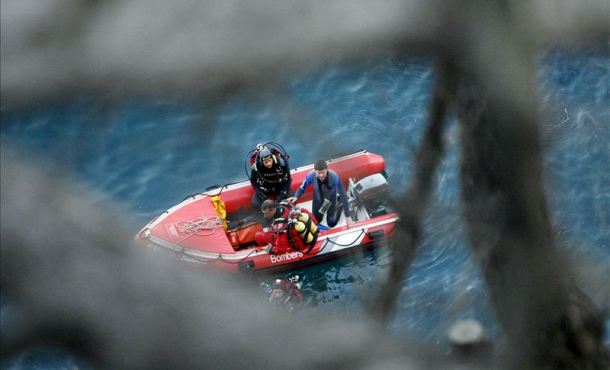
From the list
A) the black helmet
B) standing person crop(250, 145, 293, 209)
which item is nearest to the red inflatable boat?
standing person crop(250, 145, 293, 209)

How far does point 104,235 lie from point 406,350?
0.59 metres

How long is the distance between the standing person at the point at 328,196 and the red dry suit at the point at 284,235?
0.39 meters

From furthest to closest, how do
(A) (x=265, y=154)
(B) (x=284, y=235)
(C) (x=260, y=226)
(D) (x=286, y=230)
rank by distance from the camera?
(C) (x=260, y=226) < (A) (x=265, y=154) < (B) (x=284, y=235) < (D) (x=286, y=230)

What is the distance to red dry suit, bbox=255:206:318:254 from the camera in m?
10.4

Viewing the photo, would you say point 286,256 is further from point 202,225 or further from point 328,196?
point 202,225

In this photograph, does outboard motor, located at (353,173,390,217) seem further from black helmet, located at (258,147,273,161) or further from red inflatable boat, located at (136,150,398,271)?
black helmet, located at (258,147,273,161)

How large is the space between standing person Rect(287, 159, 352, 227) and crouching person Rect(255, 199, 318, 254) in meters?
0.34

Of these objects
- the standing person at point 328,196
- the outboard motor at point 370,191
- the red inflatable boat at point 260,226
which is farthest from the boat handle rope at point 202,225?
the outboard motor at point 370,191

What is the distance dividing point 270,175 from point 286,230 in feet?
2.83

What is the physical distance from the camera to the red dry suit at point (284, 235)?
34.0 feet

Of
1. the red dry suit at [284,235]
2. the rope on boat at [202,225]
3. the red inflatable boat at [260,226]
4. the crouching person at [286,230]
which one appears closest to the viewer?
the crouching person at [286,230]

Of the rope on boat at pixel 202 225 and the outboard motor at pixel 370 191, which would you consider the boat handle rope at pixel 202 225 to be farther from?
the outboard motor at pixel 370 191

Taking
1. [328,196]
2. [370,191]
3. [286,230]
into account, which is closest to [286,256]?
[286,230]

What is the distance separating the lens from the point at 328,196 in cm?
1105
